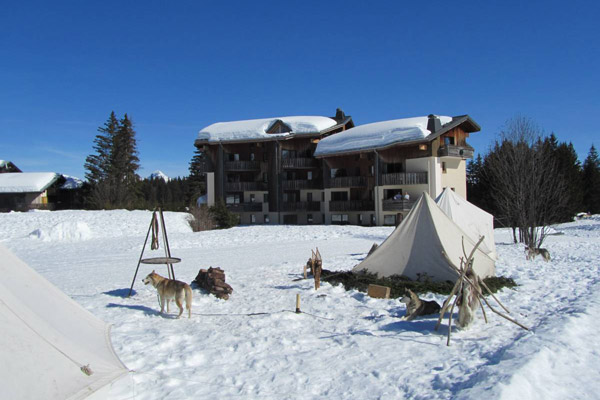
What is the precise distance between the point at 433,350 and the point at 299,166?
36.5 metres

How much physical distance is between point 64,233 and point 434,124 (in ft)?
93.9

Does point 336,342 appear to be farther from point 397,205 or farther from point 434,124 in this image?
point 434,124

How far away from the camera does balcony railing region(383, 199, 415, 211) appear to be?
35.8 meters

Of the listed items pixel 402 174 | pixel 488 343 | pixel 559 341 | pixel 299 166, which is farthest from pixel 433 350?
pixel 299 166

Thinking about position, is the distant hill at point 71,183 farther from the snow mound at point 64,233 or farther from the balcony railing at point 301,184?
the snow mound at point 64,233

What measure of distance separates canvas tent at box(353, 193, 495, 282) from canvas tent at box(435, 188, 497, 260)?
13.6 ft

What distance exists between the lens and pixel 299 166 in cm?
4262

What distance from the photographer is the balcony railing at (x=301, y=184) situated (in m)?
42.9

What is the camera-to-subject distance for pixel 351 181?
39500mm

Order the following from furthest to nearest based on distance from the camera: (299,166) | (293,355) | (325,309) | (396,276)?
(299,166)
(396,276)
(325,309)
(293,355)

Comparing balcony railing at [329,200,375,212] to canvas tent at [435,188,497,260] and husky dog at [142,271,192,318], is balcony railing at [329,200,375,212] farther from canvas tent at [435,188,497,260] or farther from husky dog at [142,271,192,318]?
husky dog at [142,271,192,318]

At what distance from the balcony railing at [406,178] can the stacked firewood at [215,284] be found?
27.5 metres

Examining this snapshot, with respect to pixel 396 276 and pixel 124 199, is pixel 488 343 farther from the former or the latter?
pixel 124 199

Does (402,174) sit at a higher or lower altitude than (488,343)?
higher
